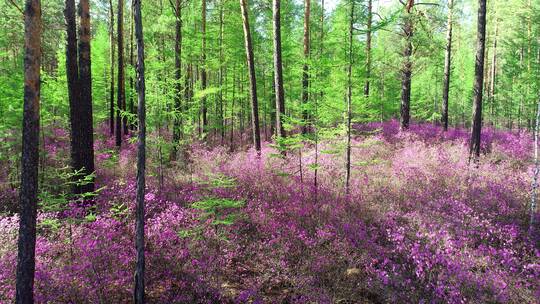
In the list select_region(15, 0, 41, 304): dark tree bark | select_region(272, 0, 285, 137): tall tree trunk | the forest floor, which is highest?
select_region(272, 0, 285, 137): tall tree trunk

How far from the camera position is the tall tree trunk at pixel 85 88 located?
8391mm

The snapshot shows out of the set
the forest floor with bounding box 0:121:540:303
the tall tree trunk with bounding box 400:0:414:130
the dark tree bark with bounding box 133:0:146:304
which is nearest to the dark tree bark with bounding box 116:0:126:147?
the forest floor with bounding box 0:121:540:303

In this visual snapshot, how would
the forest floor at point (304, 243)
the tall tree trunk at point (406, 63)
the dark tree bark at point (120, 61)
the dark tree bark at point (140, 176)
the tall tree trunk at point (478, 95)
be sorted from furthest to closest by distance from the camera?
the dark tree bark at point (120, 61), the tall tree trunk at point (406, 63), the tall tree trunk at point (478, 95), the forest floor at point (304, 243), the dark tree bark at point (140, 176)

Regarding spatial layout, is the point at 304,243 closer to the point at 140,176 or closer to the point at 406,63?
the point at 140,176

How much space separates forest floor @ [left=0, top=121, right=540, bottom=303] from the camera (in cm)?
586

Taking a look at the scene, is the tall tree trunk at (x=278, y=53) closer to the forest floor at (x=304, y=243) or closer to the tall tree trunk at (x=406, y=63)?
the forest floor at (x=304, y=243)

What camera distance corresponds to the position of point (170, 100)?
34.7 ft

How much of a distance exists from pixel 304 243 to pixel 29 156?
5.59 metres

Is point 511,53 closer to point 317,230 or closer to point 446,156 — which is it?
point 446,156

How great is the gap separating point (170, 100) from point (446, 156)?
10971 millimetres

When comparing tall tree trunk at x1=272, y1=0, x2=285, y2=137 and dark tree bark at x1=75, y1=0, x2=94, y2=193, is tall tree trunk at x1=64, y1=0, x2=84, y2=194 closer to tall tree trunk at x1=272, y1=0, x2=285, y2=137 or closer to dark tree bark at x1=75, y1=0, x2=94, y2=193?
dark tree bark at x1=75, y1=0, x2=94, y2=193

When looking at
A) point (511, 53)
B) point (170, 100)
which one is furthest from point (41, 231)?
point (511, 53)

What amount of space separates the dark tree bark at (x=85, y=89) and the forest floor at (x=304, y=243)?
1.35 m

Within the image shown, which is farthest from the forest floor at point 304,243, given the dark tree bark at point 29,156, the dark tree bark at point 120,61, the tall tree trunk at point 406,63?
the dark tree bark at point 120,61
